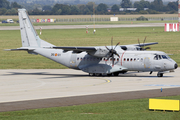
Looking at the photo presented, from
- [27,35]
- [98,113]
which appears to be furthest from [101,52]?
[98,113]

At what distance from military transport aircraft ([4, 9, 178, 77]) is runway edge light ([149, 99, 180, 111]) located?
14.4 meters

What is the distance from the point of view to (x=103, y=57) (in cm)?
3719

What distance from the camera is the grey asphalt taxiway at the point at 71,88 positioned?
24.0 m

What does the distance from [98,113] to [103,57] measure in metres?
17.1

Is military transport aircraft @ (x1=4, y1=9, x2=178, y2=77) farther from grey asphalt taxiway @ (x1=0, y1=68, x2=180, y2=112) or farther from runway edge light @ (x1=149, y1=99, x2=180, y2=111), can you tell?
runway edge light @ (x1=149, y1=99, x2=180, y2=111)

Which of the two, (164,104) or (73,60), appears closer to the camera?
(164,104)

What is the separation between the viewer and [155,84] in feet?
102

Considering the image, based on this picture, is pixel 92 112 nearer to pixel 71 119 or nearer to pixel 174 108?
pixel 71 119

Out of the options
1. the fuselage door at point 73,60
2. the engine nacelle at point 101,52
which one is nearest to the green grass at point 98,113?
the engine nacelle at point 101,52

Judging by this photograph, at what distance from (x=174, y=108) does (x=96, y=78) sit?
55.6ft

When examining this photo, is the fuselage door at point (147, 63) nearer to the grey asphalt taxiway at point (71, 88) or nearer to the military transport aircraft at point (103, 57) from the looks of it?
the military transport aircraft at point (103, 57)

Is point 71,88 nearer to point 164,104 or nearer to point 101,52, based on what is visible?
point 101,52

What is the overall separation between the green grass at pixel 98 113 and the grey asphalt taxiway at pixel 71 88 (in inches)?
50.4

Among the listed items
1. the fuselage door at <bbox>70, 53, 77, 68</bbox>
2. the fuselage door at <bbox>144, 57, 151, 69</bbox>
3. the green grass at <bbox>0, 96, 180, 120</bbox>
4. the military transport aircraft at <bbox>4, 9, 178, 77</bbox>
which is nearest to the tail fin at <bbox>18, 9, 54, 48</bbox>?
the military transport aircraft at <bbox>4, 9, 178, 77</bbox>
